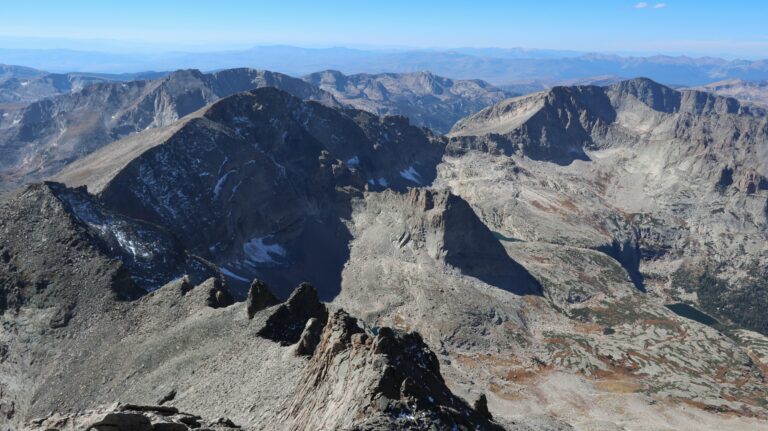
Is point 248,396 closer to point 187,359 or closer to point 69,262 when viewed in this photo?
point 187,359

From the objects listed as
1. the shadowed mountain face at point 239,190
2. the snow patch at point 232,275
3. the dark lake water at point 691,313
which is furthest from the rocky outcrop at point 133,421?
the dark lake water at point 691,313

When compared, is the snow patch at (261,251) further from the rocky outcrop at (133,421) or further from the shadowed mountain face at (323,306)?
the rocky outcrop at (133,421)

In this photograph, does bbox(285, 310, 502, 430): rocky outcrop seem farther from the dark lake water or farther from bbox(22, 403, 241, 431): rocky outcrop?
the dark lake water

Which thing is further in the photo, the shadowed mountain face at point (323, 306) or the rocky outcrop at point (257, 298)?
the rocky outcrop at point (257, 298)

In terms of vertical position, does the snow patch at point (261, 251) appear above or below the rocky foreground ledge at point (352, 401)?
below

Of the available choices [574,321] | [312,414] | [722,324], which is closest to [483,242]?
[574,321]

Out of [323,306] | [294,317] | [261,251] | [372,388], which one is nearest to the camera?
[372,388]

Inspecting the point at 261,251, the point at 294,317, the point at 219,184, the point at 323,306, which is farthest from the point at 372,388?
the point at 219,184

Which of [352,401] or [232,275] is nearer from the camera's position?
[352,401]

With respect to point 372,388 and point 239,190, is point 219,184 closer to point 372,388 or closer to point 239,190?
point 239,190
